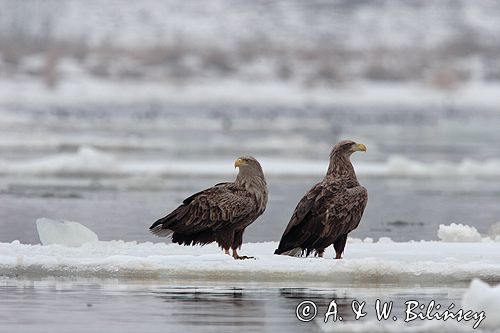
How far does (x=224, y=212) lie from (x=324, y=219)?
2.44ft

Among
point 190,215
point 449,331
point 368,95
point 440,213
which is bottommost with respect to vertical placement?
point 449,331

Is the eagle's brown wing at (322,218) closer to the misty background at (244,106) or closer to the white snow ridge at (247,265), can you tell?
the white snow ridge at (247,265)

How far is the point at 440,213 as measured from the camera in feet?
54.7

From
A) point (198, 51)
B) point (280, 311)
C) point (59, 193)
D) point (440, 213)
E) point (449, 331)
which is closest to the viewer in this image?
point (449, 331)

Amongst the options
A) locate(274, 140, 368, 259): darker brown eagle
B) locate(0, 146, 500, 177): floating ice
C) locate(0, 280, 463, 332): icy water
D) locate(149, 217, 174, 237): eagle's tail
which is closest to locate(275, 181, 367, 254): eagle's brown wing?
locate(274, 140, 368, 259): darker brown eagle

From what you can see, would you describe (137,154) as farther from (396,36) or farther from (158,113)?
(396,36)

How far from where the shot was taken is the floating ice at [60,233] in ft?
38.9

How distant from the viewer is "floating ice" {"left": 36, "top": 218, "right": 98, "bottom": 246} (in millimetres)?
11844

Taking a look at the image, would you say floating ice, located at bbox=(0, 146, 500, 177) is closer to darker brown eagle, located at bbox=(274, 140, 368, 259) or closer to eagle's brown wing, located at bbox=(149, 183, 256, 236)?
eagle's brown wing, located at bbox=(149, 183, 256, 236)

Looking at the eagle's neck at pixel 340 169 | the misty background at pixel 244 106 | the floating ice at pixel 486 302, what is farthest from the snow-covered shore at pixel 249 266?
the misty background at pixel 244 106

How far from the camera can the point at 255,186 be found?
10.8 meters

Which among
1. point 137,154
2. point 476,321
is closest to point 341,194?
point 476,321

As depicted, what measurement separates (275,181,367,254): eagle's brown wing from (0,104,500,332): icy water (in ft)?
2.72

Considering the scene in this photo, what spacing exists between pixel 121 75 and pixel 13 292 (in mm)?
62472
